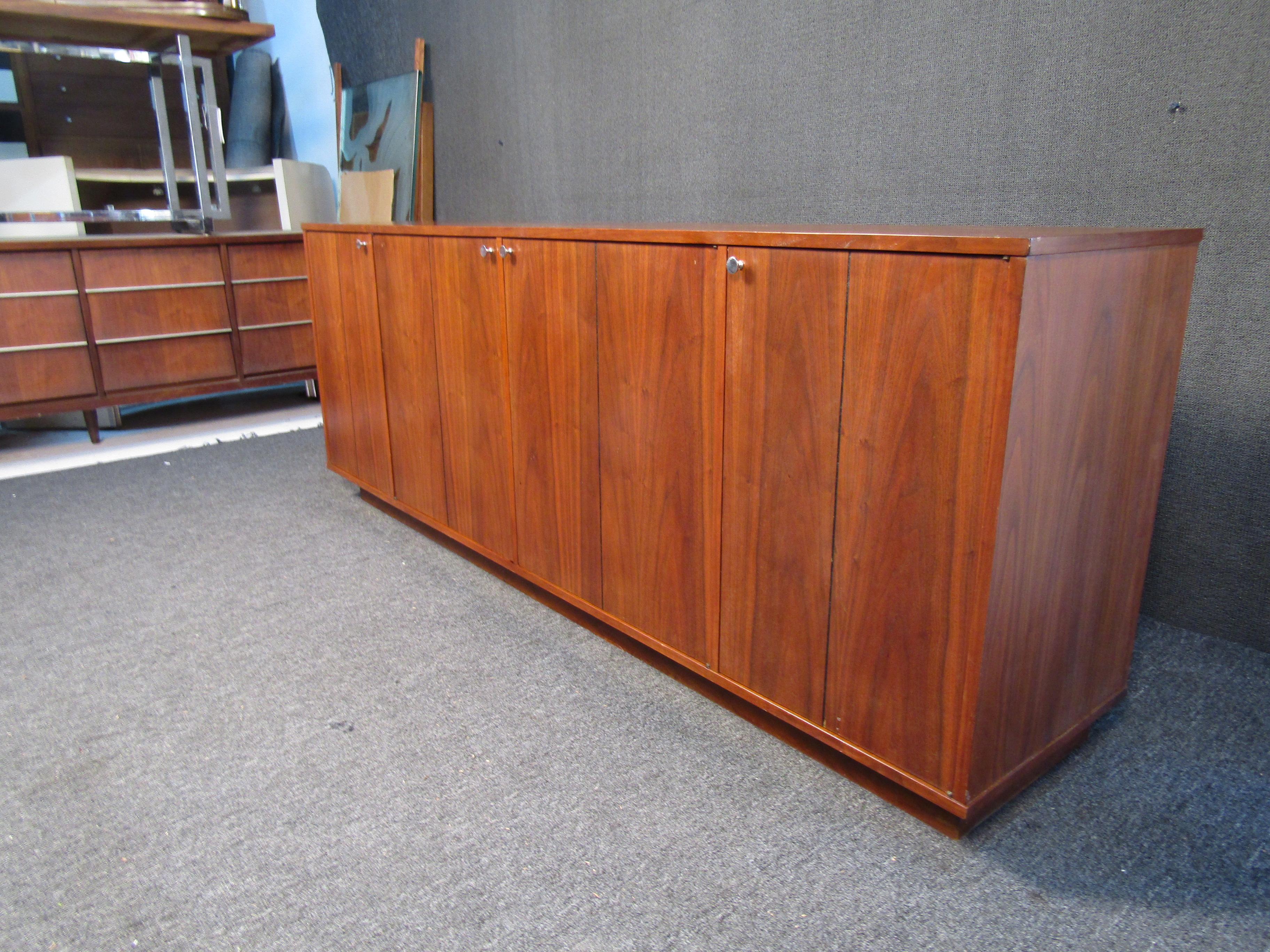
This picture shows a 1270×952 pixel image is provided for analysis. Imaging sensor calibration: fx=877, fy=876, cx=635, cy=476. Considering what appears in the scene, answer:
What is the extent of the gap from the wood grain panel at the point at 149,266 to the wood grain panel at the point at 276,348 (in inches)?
9.7

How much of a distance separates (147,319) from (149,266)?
181mm

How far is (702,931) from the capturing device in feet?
3.21

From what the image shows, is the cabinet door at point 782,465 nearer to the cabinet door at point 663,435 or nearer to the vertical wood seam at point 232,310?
the cabinet door at point 663,435

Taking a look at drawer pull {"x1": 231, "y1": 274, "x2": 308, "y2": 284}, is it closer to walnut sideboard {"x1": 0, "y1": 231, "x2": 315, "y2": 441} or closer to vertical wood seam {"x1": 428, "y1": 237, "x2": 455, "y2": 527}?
walnut sideboard {"x1": 0, "y1": 231, "x2": 315, "y2": 441}

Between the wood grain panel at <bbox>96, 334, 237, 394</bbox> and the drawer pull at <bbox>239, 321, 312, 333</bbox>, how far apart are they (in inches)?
2.6

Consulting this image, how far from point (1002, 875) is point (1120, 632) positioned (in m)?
0.44

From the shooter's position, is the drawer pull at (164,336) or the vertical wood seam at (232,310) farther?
the vertical wood seam at (232,310)

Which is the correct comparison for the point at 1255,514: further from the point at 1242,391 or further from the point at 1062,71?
the point at 1062,71

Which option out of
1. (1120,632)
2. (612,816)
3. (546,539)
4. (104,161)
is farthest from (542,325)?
(104,161)

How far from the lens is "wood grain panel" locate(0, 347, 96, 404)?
2814 millimetres

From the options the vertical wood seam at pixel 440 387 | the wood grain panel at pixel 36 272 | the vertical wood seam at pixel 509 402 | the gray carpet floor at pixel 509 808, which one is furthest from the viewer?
the wood grain panel at pixel 36 272

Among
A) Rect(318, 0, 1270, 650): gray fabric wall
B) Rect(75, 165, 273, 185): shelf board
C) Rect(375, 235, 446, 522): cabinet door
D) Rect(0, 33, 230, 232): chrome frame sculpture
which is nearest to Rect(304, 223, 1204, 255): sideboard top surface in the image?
Rect(318, 0, 1270, 650): gray fabric wall

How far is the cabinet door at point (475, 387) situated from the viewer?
67.0 inches

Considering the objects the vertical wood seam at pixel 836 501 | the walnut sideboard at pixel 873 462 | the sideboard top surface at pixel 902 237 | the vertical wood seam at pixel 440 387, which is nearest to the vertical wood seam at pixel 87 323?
the vertical wood seam at pixel 440 387
